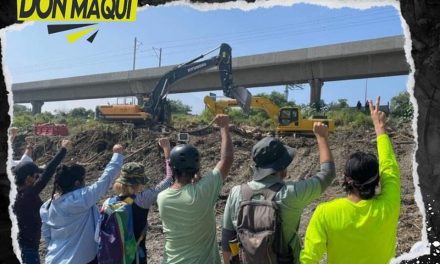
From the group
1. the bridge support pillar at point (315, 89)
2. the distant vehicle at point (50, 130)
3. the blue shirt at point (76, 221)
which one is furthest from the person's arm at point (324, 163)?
the distant vehicle at point (50, 130)

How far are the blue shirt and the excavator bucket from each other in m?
12.8

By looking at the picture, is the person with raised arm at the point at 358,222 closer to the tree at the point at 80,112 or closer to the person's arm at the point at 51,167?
the person's arm at the point at 51,167

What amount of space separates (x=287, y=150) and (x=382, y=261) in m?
0.71

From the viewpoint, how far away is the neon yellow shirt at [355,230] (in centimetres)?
205

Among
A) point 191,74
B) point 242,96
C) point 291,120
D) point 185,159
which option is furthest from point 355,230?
point 191,74

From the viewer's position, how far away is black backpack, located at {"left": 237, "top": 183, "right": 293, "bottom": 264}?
6.91 ft

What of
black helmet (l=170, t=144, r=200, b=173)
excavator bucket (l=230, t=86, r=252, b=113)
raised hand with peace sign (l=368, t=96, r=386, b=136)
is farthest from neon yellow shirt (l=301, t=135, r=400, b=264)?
excavator bucket (l=230, t=86, r=252, b=113)

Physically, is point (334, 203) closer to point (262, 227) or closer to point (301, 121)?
point (262, 227)

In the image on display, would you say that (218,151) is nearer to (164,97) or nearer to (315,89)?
(164,97)

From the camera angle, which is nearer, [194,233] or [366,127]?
[194,233]

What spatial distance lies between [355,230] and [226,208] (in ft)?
2.18

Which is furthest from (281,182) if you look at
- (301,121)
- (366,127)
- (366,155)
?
(366,127)

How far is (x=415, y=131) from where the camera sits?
212cm

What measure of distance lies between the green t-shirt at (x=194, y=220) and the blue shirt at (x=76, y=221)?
561mm
